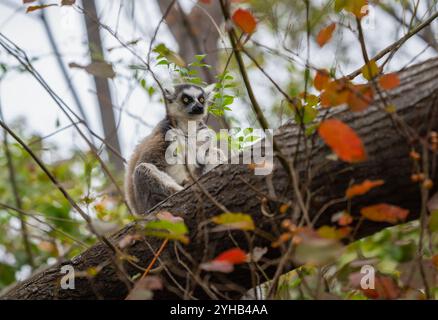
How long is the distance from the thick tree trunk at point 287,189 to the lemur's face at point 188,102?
320cm

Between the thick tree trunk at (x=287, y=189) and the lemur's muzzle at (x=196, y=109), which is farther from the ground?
the lemur's muzzle at (x=196, y=109)

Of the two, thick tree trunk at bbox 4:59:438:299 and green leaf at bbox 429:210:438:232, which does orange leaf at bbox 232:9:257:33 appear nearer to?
thick tree trunk at bbox 4:59:438:299

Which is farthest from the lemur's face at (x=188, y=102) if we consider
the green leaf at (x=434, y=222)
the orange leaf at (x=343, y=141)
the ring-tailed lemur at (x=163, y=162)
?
the orange leaf at (x=343, y=141)

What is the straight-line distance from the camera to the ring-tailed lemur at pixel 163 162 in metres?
6.05

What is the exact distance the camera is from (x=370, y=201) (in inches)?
120

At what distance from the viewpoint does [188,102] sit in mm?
7145

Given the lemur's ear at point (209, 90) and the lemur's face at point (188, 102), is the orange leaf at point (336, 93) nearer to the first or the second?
the lemur's ear at point (209, 90)

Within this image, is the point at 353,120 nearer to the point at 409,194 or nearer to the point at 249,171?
the point at 409,194

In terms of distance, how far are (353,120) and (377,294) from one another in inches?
37.1

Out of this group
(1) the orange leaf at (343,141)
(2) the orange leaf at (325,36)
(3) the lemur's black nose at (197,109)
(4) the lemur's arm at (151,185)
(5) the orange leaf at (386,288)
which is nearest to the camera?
(1) the orange leaf at (343,141)

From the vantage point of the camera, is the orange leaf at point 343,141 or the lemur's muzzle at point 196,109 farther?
the lemur's muzzle at point 196,109

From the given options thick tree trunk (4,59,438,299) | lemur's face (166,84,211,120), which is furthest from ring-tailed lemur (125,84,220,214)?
thick tree trunk (4,59,438,299)

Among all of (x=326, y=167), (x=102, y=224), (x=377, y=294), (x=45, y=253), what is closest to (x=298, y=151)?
(x=326, y=167)

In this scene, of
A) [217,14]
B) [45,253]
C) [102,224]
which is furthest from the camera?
[217,14]
